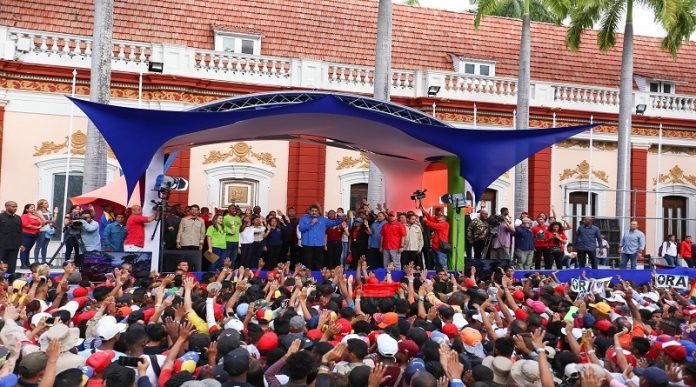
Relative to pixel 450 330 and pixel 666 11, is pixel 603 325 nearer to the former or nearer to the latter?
pixel 450 330

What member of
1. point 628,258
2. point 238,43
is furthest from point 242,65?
point 628,258

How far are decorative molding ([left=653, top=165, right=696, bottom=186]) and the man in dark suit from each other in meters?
18.1

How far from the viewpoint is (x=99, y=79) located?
14828 millimetres

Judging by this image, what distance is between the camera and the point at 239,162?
20188 mm

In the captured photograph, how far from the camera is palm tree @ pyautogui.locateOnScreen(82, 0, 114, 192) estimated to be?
14708mm

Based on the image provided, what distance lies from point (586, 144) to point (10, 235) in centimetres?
1632

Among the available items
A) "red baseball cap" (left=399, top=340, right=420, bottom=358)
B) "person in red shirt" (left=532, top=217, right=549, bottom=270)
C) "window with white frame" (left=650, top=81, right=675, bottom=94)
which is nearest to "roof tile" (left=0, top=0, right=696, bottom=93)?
"window with white frame" (left=650, top=81, right=675, bottom=94)

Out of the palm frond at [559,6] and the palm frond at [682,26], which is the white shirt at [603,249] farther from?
the palm frond at [682,26]

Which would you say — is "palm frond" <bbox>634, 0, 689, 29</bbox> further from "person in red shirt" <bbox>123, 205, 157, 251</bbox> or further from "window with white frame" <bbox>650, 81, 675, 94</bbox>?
"person in red shirt" <bbox>123, 205, 157, 251</bbox>

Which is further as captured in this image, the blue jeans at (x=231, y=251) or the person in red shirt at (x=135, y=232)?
the blue jeans at (x=231, y=251)

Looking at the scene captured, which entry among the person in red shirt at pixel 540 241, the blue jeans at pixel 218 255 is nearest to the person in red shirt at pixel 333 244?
the blue jeans at pixel 218 255

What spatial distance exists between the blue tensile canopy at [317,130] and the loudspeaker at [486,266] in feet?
4.01

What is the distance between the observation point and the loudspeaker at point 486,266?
45.9 ft

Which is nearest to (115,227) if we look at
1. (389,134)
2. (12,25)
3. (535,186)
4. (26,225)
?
(26,225)
